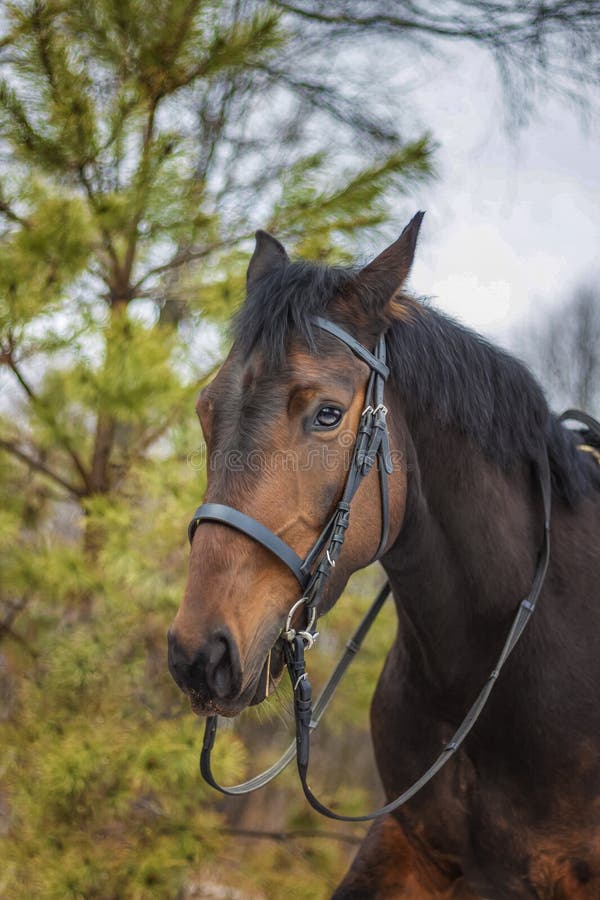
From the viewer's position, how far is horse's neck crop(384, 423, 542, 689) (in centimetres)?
216

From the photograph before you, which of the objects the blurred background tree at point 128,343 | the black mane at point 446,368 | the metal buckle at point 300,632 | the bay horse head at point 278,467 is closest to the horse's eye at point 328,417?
the bay horse head at point 278,467

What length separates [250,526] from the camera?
5.58 ft

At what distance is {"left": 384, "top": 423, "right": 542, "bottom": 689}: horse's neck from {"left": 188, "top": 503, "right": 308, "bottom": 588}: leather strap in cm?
48

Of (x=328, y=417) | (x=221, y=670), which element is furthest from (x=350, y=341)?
(x=221, y=670)

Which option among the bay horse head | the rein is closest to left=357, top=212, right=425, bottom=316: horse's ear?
the bay horse head

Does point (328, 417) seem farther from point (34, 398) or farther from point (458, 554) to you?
point (34, 398)

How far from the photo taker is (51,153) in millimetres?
3779

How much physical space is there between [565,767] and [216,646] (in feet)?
3.88

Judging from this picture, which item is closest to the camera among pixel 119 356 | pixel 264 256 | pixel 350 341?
pixel 350 341

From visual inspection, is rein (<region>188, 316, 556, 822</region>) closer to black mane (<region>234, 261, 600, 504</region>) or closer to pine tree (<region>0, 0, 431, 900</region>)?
black mane (<region>234, 261, 600, 504</region>)

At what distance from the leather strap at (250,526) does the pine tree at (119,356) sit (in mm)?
2066

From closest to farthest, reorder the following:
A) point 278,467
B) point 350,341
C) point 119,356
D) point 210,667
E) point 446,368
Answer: point 210,667 → point 278,467 → point 350,341 → point 446,368 → point 119,356

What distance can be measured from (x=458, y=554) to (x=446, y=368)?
1.64ft

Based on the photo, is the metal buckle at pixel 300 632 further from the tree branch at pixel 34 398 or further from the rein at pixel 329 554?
the tree branch at pixel 34 398
